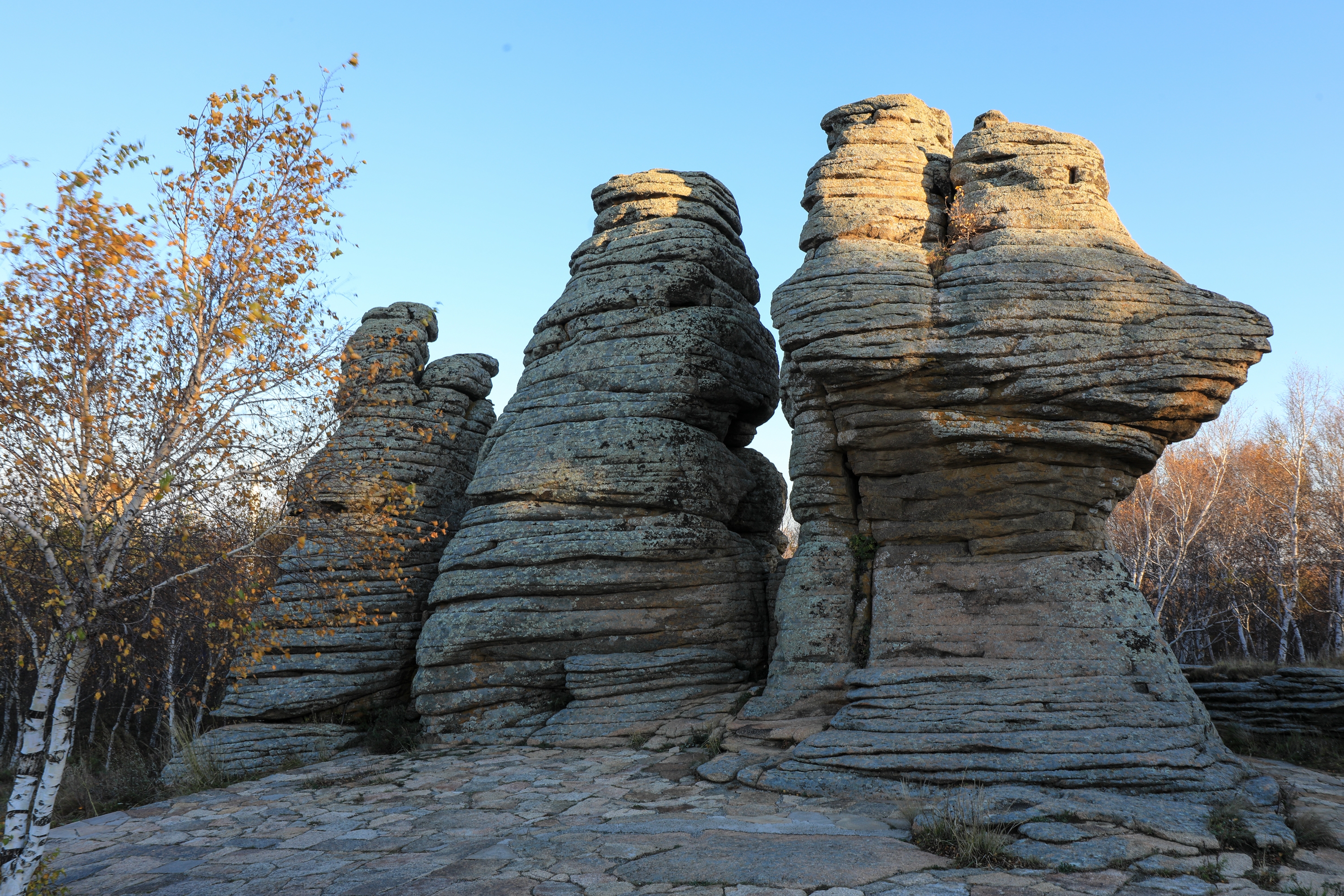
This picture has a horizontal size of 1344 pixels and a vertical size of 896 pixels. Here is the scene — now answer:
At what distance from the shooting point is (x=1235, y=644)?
3547 cm

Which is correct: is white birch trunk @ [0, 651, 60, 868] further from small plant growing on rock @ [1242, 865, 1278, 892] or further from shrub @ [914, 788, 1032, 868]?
small plant growing on rock @ [1242, 865, 1278, 892]

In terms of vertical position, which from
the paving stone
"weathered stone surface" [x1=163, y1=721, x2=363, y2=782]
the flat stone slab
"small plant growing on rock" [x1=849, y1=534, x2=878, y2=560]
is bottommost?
"weathered stone surface" [x1=163, y1=721, x2=363, y2=782]

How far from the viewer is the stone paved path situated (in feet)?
23.0

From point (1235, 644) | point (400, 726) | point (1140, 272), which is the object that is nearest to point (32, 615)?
point (400, 726)

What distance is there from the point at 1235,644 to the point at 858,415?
32.8 meters

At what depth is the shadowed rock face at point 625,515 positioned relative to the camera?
14789 millimetres

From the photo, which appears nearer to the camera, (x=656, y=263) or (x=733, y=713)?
(x=733, y=713)

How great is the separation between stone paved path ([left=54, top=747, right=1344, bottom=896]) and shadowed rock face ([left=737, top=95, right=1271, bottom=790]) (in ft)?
6.19

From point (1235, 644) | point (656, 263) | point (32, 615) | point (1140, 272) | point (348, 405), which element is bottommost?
point (1235, 644)

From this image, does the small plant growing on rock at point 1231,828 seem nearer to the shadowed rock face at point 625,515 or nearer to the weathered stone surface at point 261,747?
the shadowed rock face at point 625,515

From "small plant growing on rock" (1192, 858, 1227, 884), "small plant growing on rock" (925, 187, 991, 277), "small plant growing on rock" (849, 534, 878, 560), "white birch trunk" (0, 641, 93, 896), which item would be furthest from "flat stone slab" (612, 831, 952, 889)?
"small plant growing on rock" (925, 187, 991, 277)

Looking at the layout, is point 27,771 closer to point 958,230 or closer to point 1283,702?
point 958,230

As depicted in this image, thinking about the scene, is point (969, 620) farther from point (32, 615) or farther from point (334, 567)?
point (32, 615)

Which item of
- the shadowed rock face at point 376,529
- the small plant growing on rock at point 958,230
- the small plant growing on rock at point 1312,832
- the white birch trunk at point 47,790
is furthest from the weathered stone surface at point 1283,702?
the white birch trunk at point 47,790
